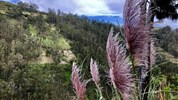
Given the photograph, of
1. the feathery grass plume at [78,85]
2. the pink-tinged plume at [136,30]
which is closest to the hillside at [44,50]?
the feathery grass plume at [78,85]

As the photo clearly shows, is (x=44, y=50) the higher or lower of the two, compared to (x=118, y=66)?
lower

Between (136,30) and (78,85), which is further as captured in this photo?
(78,85)

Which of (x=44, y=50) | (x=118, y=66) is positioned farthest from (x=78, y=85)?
(x=44, y=50)

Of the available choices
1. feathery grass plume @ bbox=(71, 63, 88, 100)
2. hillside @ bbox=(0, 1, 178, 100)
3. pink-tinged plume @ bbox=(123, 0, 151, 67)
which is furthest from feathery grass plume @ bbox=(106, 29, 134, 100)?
hillside @ bbox=(0, 1, 178, 100)

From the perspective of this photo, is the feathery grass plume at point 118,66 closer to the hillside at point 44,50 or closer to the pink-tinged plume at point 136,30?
the pink-tinged plume at point 136,30

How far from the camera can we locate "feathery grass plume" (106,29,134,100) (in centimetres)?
148

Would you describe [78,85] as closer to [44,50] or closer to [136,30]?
[136,30]

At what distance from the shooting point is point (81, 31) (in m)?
76.6

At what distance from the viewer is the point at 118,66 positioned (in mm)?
1478

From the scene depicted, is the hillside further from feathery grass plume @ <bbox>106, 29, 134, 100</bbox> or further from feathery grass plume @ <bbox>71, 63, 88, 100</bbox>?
feathery grass plume @ <bbox>106, 29, 134, 100</bbox>

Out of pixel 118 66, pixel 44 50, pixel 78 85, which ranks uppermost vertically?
pixel 118 66

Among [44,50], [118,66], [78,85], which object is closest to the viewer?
[118,66]

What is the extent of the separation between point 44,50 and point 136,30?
2370 inches

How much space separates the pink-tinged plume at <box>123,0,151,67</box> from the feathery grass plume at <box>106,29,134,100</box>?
5cm
